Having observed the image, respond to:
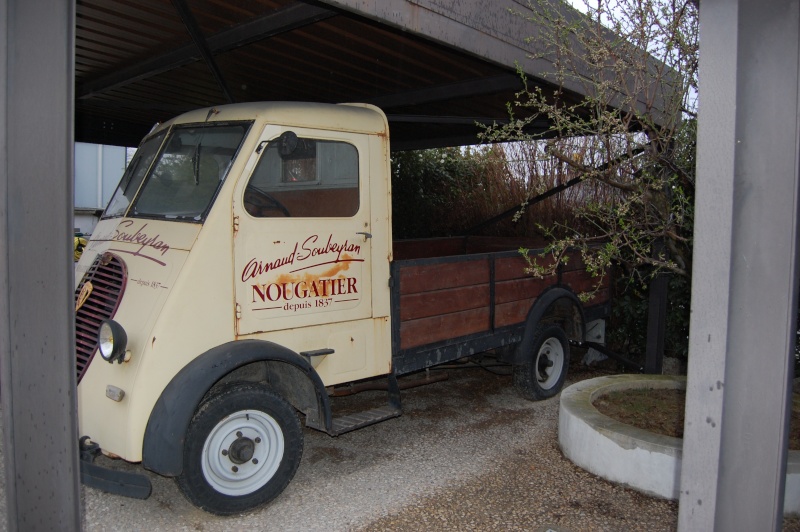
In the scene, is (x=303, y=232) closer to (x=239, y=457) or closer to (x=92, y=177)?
(x=239, y=457)

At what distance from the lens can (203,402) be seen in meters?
3.53

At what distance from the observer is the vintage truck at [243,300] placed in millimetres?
3422

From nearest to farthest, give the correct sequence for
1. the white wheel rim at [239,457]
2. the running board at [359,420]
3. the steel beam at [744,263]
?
the steel beam at [744,263] → the white wheel rim at [239,457] → the running board at [359,420]

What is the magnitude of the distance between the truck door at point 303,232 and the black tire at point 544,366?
2031 millimetres

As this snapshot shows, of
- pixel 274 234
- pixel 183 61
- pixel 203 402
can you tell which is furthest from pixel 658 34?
pixel 183 61

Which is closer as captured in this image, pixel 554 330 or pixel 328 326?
pixel 328 326

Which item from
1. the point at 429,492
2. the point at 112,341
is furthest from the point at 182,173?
the point at 429,492

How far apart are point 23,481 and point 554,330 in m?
4.73

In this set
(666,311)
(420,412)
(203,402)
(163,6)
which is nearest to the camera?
(203,402)

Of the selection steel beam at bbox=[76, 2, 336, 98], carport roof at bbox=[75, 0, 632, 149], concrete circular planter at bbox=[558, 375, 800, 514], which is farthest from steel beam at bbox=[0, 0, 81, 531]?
concrete circular planter at bbox=[558, 375, 800, 514]

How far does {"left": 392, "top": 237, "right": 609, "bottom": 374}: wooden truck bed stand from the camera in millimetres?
4535

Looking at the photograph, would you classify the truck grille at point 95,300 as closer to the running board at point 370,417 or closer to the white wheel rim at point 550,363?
the running board at point 370,417

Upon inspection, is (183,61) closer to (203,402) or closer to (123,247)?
(123,247)

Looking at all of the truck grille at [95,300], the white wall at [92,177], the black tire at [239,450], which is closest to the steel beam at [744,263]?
the black tire at [239,450]
